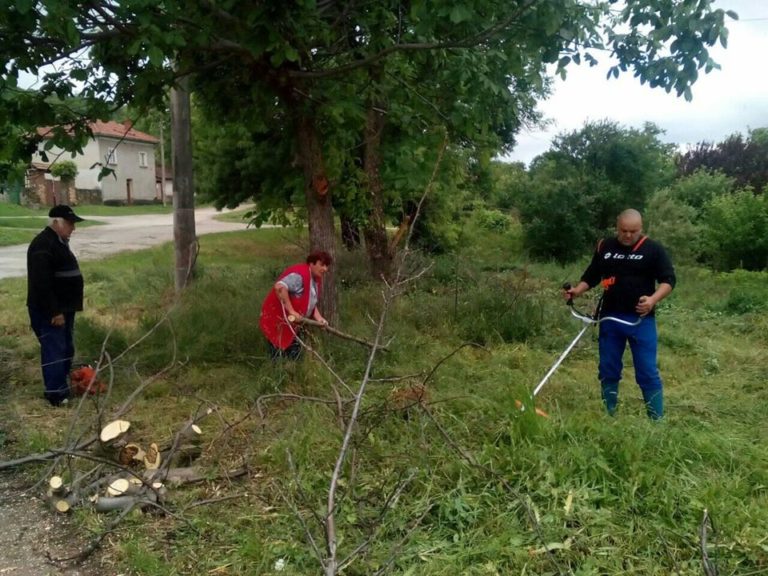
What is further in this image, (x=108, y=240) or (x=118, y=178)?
(x=118, y=178)

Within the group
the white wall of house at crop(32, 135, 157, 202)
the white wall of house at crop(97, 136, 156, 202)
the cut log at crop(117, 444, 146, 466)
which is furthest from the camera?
the white wall of house at crop(97, 136, 156, 202)

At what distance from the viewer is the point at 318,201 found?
22.4 ft

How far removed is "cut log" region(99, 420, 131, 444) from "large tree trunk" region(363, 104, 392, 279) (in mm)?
A: 5189

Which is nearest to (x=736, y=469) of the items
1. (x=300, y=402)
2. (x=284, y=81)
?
(x=300, y=402)

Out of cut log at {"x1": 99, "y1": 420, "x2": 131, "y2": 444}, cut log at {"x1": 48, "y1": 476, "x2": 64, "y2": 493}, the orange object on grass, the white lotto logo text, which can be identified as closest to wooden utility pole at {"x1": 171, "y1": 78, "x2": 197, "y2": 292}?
the orange object on grass

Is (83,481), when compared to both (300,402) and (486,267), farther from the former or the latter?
(486,267)

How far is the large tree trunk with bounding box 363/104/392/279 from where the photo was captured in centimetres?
959

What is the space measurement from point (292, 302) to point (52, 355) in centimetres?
204

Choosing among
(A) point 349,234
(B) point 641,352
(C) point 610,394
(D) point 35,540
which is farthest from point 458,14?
(A) point 349,234

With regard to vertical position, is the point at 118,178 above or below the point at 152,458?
above

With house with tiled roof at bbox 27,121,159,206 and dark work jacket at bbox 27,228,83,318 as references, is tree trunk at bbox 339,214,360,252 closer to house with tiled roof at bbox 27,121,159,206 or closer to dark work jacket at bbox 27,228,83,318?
dark work jacket at bbox 27,228,83,318

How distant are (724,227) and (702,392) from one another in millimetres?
11386

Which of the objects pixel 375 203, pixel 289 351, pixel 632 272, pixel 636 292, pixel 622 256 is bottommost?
pixel 289 351

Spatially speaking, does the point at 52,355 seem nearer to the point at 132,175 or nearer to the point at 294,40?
the point at 294,40
